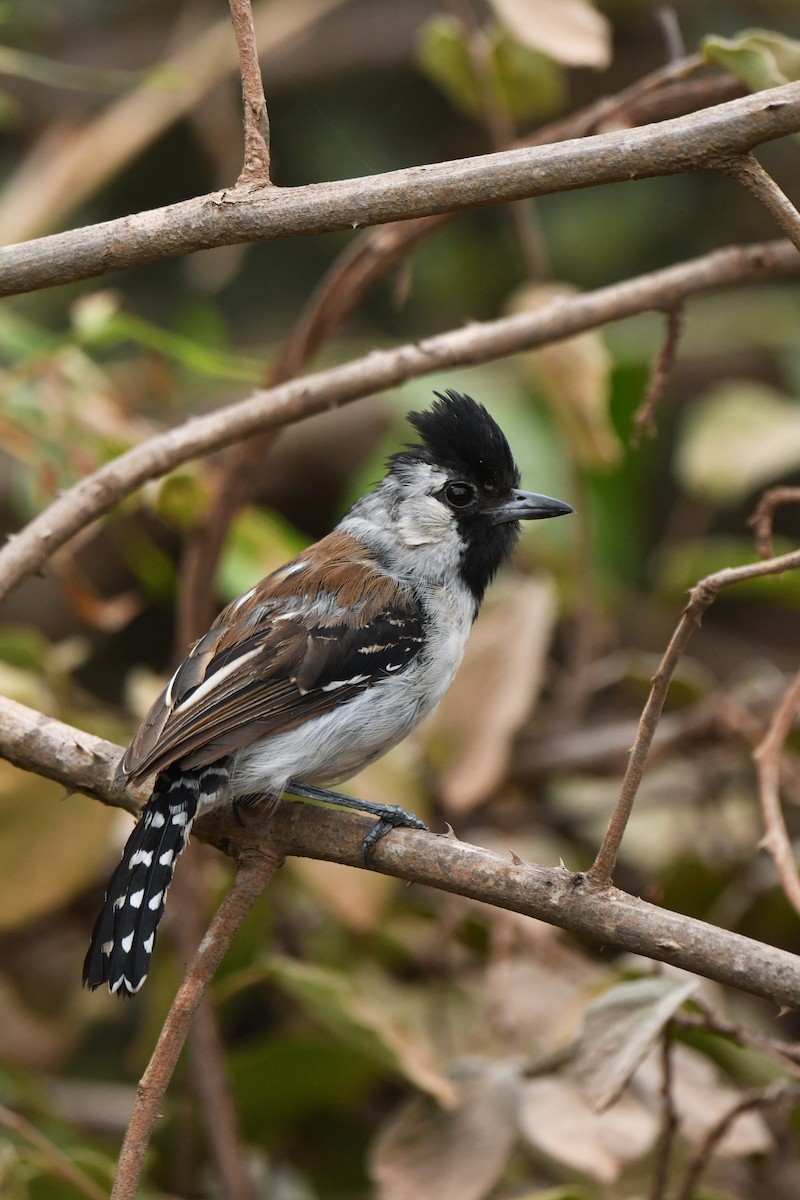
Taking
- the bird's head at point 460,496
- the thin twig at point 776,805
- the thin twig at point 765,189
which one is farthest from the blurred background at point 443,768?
the thin twig at point 765,189

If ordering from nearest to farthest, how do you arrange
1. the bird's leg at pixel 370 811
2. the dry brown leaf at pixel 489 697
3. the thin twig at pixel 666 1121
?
1. the bird's leg at pixel 370 811
2. the thin twig at pixel 666 1121
3. the dry brown leaf at pixel 489 697

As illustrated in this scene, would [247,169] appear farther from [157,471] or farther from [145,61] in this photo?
[145,61]

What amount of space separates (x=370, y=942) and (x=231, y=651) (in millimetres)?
1112

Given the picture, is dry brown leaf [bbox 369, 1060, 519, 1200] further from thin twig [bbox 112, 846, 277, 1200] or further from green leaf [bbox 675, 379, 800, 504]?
green leaf [bbox 675, 379, 800, 504]

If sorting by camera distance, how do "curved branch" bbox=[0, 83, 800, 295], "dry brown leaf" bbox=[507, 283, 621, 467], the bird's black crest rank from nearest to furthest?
1. "curved branch" bbox=[0, 83, 800, 295]
2. the bird's black crest
3. "dry brown leaf" bbox=[507, 283, 621, 467]

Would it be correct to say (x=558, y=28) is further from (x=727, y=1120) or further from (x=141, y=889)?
(x=727, y=1120)

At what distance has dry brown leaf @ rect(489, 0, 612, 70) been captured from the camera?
2.91m

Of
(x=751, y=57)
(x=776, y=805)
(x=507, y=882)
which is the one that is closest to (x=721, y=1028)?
(x=776, y=805)

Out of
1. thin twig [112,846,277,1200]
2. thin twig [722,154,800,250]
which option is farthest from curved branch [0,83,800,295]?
thin twig [112,846,277,1200]

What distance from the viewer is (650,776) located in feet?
13.4

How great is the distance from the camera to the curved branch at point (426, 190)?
1.68 m

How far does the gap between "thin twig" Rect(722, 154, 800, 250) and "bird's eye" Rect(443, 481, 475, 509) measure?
1.36 meters

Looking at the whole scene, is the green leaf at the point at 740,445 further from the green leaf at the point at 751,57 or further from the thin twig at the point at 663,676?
the thin twig at the point at 663,676

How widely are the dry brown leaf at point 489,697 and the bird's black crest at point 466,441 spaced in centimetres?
57
